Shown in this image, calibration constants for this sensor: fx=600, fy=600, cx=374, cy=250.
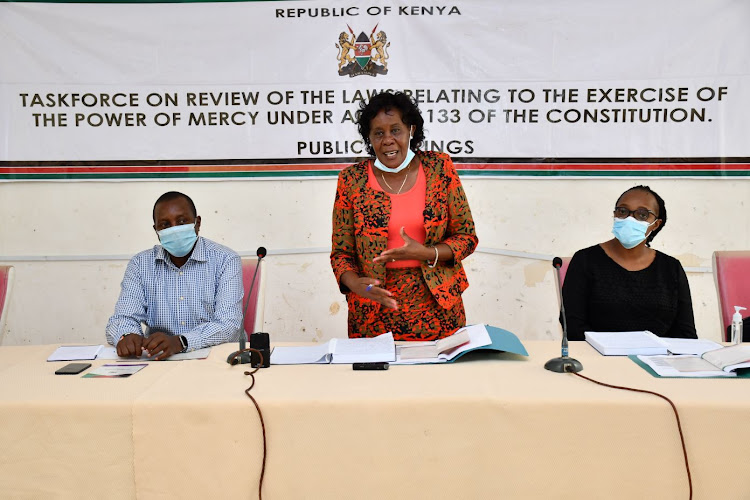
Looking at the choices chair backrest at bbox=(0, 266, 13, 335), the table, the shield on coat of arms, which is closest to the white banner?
the shield on coat of arms

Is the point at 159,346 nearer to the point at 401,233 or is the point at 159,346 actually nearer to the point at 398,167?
the point at 401,233

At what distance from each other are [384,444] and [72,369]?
3.17ft

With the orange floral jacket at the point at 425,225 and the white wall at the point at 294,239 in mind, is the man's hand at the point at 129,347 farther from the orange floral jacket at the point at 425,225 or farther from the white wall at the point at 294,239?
the white wall at the point at 294,239

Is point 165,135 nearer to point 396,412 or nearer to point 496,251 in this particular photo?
point 496,251

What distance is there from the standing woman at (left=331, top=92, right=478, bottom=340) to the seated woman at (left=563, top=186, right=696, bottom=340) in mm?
481

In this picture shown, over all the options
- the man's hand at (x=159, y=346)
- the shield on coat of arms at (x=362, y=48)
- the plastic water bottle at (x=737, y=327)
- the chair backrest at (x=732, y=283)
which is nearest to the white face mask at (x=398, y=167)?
the man's hand at (x=159, y=346)

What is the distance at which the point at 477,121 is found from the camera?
3.25 m

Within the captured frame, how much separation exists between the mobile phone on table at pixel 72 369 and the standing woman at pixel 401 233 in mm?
866

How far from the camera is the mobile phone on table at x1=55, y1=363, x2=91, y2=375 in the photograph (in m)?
1.71

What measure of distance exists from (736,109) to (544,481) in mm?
2644

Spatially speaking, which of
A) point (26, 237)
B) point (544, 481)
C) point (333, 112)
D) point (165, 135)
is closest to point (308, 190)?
point (333, 112)

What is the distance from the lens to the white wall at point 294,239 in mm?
3301

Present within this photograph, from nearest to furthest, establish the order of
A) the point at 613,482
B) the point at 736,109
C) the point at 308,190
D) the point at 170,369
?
the point at 613,482, the point at 170,369, the point at 736,109, the point at 308,190

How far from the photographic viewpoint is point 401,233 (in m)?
2.08
